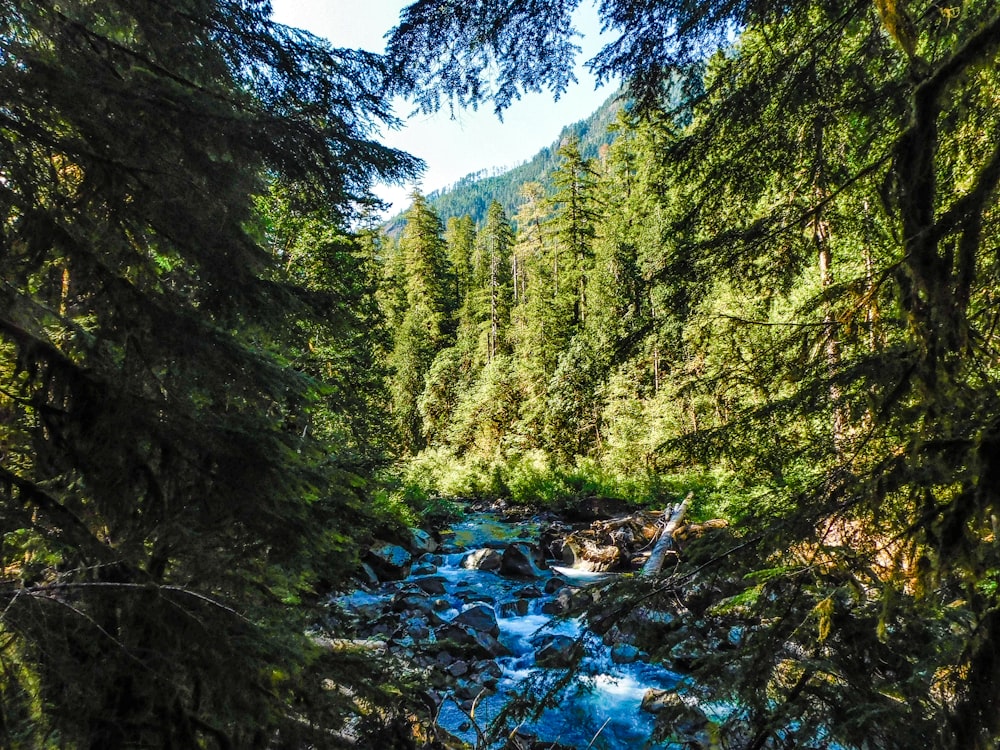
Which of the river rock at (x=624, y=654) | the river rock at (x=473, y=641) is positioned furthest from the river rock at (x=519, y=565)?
the river rock at (x=624, y=654)

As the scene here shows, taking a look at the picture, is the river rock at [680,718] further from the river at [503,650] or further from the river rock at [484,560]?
the river rock at [484,560]

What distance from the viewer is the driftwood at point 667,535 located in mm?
9281

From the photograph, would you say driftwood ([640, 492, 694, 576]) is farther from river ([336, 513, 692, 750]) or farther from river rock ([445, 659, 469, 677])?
river rock ([445, 659, 469, 677])

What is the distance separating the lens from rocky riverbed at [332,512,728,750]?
3111mm

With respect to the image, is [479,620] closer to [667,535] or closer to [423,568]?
[423,568]

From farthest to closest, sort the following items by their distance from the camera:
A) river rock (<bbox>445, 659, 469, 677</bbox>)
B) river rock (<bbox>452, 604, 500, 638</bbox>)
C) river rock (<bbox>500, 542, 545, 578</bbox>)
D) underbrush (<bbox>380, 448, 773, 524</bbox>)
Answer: underbrush (<bbox>380, 448, 773, 524</bbox>) < river rock (<bbox>500, 542, 545, 578</bbox>) < river rock (<bbox>452, 604, 500, 638</bbox>) < river rock (<bbox>445, 659, 469, 677</bbox>)

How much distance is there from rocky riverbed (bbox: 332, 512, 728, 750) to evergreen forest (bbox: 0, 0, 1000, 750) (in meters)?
0.48

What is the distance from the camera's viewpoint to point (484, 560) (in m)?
12.4

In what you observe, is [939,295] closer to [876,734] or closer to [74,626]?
[876,734]

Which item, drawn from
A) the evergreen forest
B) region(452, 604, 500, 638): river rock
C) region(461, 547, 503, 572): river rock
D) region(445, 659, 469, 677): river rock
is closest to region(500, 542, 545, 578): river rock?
region(461, 547, 503, 572): river rock

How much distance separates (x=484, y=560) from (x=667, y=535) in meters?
4.46

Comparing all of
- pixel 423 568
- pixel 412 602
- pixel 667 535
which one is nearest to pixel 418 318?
pixel 423 568

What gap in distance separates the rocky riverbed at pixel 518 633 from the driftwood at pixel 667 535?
685 mm

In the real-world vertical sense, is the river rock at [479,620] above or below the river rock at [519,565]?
below
